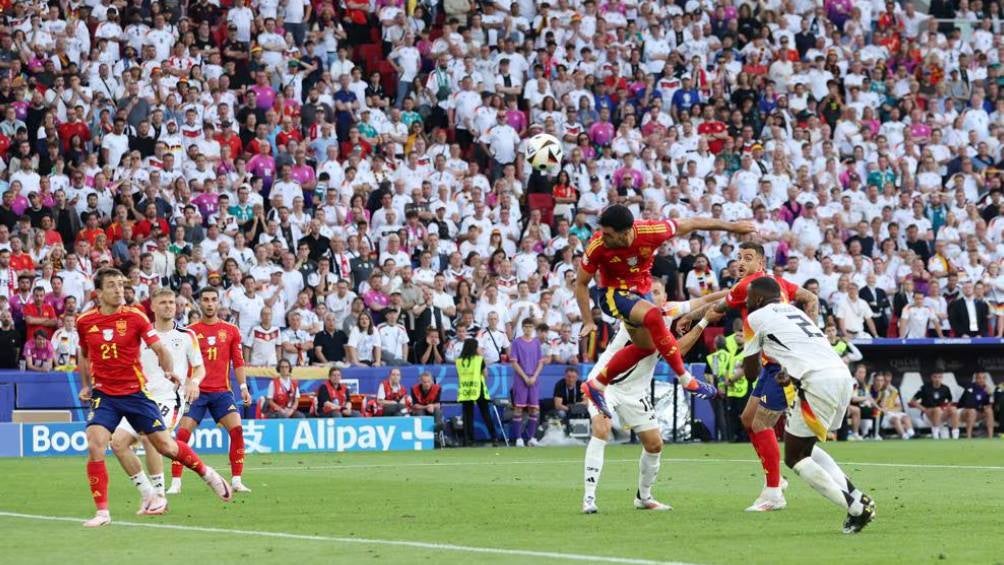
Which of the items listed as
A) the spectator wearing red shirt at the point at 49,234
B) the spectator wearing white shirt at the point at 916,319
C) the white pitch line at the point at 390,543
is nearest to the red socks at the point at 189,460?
the white pitch line at the point at 390,543

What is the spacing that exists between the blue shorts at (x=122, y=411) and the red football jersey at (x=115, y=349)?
0.19 feet

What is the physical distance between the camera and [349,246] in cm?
2995

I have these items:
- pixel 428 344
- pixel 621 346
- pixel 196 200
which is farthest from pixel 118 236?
pixel 621 346

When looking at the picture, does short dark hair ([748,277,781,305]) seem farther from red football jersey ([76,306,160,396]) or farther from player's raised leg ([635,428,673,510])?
red football jersey ([76,306,160,396])

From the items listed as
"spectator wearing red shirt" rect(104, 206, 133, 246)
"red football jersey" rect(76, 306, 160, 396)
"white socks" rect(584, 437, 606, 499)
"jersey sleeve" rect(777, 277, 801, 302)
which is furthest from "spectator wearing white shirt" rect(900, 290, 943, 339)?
"red football jersey" rect(76, 306, 160, 396)

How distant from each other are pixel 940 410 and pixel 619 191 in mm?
7723

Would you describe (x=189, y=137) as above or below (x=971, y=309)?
above

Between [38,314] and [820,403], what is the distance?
695 inches

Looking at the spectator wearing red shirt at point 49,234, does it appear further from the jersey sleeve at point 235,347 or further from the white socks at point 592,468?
the white socks at point 592,468

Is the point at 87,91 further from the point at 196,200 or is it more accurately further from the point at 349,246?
the point at 349,246

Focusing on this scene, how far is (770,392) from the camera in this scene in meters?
14.7

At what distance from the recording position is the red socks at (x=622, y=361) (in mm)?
14188

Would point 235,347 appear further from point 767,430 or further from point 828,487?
point 828,487

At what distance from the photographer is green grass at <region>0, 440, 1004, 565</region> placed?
10984mm
